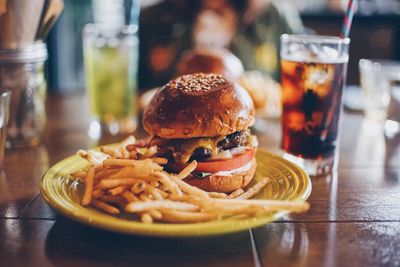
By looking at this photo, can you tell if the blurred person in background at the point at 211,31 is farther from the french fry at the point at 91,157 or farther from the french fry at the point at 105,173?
the french fry at the point at 105,173

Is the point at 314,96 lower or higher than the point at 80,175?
higher

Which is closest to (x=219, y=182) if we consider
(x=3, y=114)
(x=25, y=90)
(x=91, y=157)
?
(x=91, y=157)

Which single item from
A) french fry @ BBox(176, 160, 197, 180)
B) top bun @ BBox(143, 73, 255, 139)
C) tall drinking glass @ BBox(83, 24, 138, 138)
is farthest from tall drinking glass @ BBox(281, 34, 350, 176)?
tall drinking glass @ BBox(83, 24, 138, 138)

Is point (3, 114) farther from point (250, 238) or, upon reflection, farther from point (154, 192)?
point (250, 238)

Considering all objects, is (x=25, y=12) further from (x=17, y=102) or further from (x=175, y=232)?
(x=175, y=232)

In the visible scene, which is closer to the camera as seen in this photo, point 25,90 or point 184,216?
point 184,216

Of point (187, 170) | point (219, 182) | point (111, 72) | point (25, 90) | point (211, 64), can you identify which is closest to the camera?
point (187, 170)

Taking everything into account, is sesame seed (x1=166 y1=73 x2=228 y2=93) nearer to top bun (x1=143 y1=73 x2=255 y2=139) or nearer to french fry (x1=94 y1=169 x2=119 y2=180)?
top bun (x1=143 y1=73 x2=255 y2=139)
